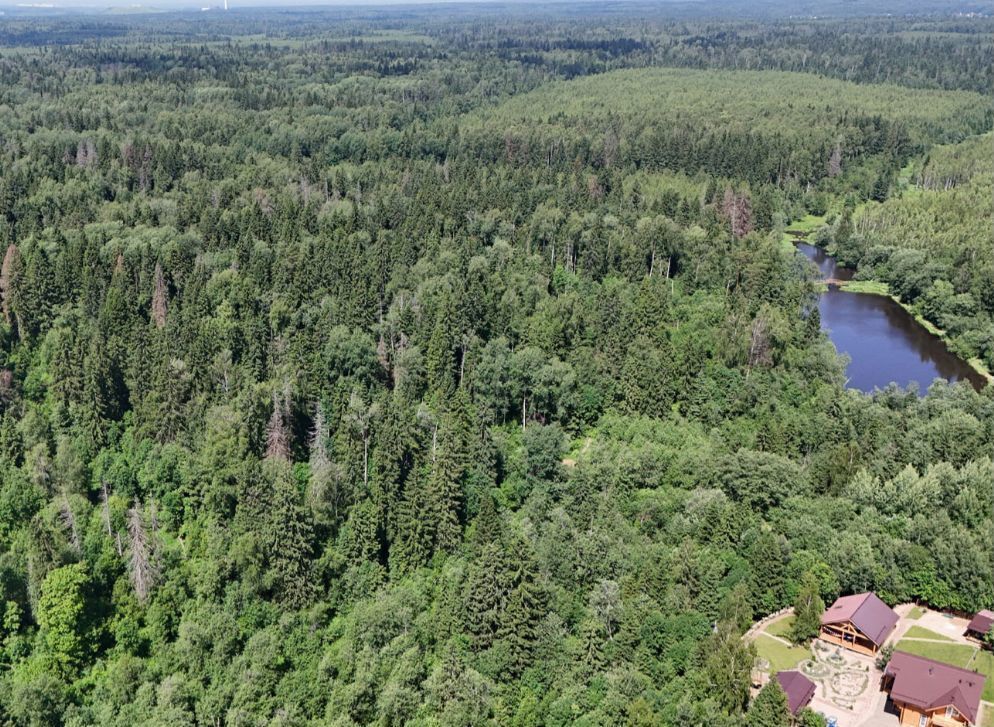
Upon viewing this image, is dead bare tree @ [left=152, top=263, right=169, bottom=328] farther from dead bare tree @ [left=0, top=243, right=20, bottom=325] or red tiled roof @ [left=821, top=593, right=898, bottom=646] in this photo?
red tiled roof @ [left=821, top=593, right=898, bottom=646]

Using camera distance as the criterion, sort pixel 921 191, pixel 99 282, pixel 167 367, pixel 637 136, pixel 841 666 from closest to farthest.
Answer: pixel 841 666, pixel 167 367, pixel 99 282, pixel 921 191, pixel 637 136

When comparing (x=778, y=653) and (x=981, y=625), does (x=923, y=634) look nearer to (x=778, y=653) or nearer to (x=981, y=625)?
(x=981, y=625)

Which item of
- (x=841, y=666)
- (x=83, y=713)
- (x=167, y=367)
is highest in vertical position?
(x=167, y=367)

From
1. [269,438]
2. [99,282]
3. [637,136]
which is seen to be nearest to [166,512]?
[269,438]

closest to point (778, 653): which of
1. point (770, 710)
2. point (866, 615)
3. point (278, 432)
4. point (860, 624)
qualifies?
point (860, 624)

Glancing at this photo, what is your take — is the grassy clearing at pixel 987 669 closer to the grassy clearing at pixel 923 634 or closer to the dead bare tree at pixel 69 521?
the grassy clearing at pixel 923 634

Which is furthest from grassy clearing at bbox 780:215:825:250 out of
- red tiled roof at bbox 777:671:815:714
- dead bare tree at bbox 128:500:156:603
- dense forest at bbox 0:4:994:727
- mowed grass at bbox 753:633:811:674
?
dead bare tree at bbox 128:500:156:603

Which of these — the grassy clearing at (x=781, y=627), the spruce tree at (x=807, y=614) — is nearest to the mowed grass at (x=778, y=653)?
the grassy clearing at (x=781, y=627)

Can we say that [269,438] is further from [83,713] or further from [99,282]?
[99,282]
